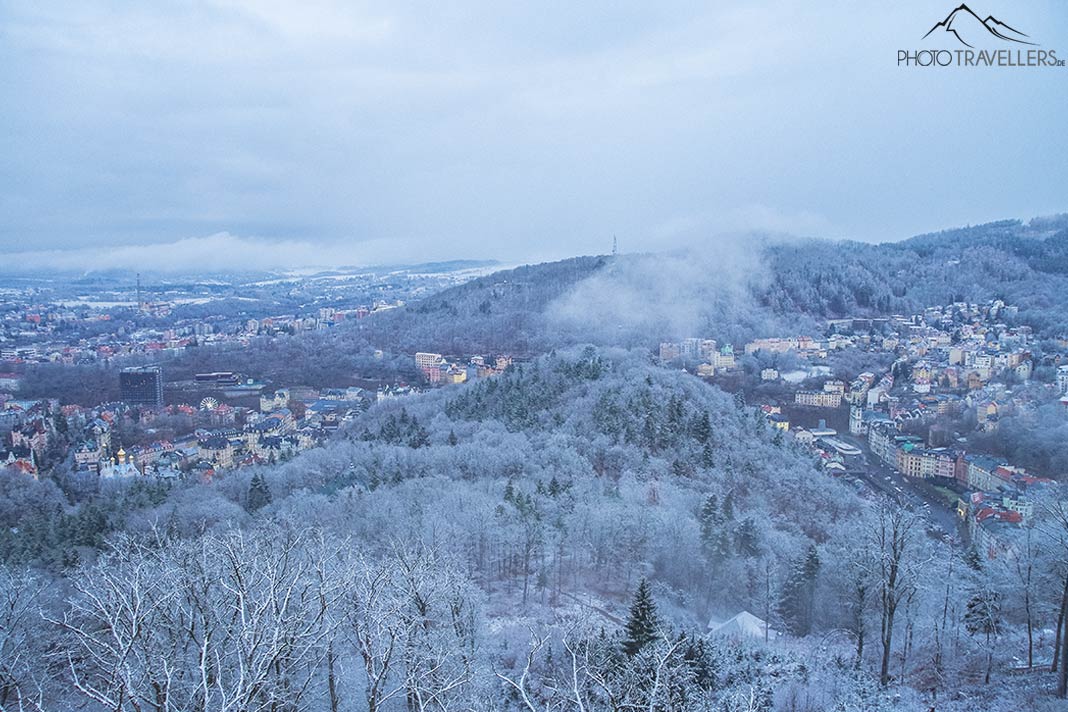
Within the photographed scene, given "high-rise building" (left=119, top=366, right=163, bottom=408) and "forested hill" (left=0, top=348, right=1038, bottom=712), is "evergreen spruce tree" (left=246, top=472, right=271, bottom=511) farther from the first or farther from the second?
"high-rise building" (left=119, top=366, right=163, bottom=408)

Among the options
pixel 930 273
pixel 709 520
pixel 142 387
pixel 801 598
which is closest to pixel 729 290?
pixel 930 273

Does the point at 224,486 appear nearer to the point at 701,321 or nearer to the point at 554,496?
the point at 554,496

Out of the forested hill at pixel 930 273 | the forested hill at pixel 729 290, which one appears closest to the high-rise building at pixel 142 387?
the forested hill at pixel 729 290

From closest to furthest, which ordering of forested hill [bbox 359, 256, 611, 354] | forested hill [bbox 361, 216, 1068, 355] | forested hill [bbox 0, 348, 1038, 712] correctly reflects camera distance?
forested hill [bbox 0, 348, 1038, 712]
forested hill [bbox 361, 216, 1068, 355]
forested hill [bbox 359, 256, 611, 354]

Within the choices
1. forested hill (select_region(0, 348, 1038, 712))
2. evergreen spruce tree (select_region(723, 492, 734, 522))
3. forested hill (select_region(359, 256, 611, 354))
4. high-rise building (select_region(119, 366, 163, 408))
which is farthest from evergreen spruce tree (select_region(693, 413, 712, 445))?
high-rise building (select_region(119, 366, 163, 408))

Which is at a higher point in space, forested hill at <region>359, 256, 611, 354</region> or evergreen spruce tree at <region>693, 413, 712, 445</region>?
forested hill at <region>359, 256, 611, 354</region>

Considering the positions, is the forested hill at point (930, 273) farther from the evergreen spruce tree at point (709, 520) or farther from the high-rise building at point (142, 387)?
the high-rise building at point (142, 387)
